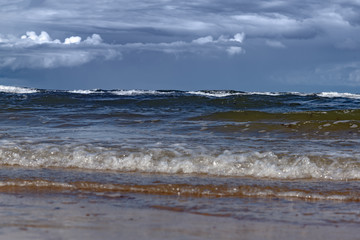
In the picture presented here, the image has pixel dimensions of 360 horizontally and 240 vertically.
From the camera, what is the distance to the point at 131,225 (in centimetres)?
346

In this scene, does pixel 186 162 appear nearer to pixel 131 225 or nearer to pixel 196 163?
pixel 196 163

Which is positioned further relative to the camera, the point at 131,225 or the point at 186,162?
the point at 186,162

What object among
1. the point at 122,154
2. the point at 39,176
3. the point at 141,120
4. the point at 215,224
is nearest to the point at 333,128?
the point at 141,120

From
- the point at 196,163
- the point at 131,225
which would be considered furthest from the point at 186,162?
the point at 131,225

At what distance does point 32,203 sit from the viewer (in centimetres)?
420

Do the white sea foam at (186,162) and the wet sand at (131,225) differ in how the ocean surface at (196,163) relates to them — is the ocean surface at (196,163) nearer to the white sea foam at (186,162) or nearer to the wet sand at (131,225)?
the white sea foam at (186,162)

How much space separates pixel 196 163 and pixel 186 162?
12cm

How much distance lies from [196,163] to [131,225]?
2.74 meters

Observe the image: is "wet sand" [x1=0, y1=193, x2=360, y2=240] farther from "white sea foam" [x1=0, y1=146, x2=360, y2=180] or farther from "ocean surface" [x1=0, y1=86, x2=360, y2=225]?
"white sea foam" [x1=0, y1=146, x2=360, y2=180]

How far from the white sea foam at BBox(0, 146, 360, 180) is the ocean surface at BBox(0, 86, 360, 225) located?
0.01m

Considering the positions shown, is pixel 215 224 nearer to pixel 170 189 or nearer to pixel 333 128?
pixel 170 189

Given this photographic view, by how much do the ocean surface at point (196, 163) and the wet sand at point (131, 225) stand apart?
0.22 meters

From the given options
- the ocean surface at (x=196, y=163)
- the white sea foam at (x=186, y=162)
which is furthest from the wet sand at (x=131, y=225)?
the white sea foam at (x=186, y=162)

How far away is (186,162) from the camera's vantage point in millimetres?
6145
